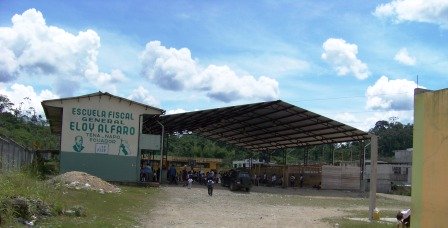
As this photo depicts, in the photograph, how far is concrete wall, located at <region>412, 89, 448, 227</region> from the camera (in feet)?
33.0

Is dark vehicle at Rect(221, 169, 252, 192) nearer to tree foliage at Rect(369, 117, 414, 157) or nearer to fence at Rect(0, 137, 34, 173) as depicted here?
fence at Rect(0, 137, 34, 173)

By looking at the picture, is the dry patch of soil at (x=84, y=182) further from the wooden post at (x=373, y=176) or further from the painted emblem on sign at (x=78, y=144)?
the wooden post at (x=373, y=176)

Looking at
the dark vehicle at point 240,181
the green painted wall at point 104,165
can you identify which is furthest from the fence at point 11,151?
the dark vehicle at point 240,181


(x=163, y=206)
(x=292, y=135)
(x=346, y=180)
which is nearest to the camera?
(x=163, y=206)

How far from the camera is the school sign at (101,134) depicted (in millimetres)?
30797

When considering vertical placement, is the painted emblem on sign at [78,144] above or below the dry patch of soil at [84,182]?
above

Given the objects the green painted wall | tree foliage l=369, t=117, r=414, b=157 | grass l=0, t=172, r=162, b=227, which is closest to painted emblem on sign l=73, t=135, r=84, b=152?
the green painted wall

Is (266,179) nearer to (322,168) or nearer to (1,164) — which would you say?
(322,168)

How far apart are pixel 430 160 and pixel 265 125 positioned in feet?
109

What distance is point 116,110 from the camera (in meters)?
31.7

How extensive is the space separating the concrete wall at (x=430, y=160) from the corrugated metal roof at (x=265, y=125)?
2201cm

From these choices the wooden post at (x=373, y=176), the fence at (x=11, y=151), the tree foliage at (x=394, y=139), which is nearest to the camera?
the wooden post at (x=373, y=176)

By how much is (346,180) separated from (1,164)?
32491 mm

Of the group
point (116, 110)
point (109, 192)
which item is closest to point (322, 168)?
point (116, 110)
